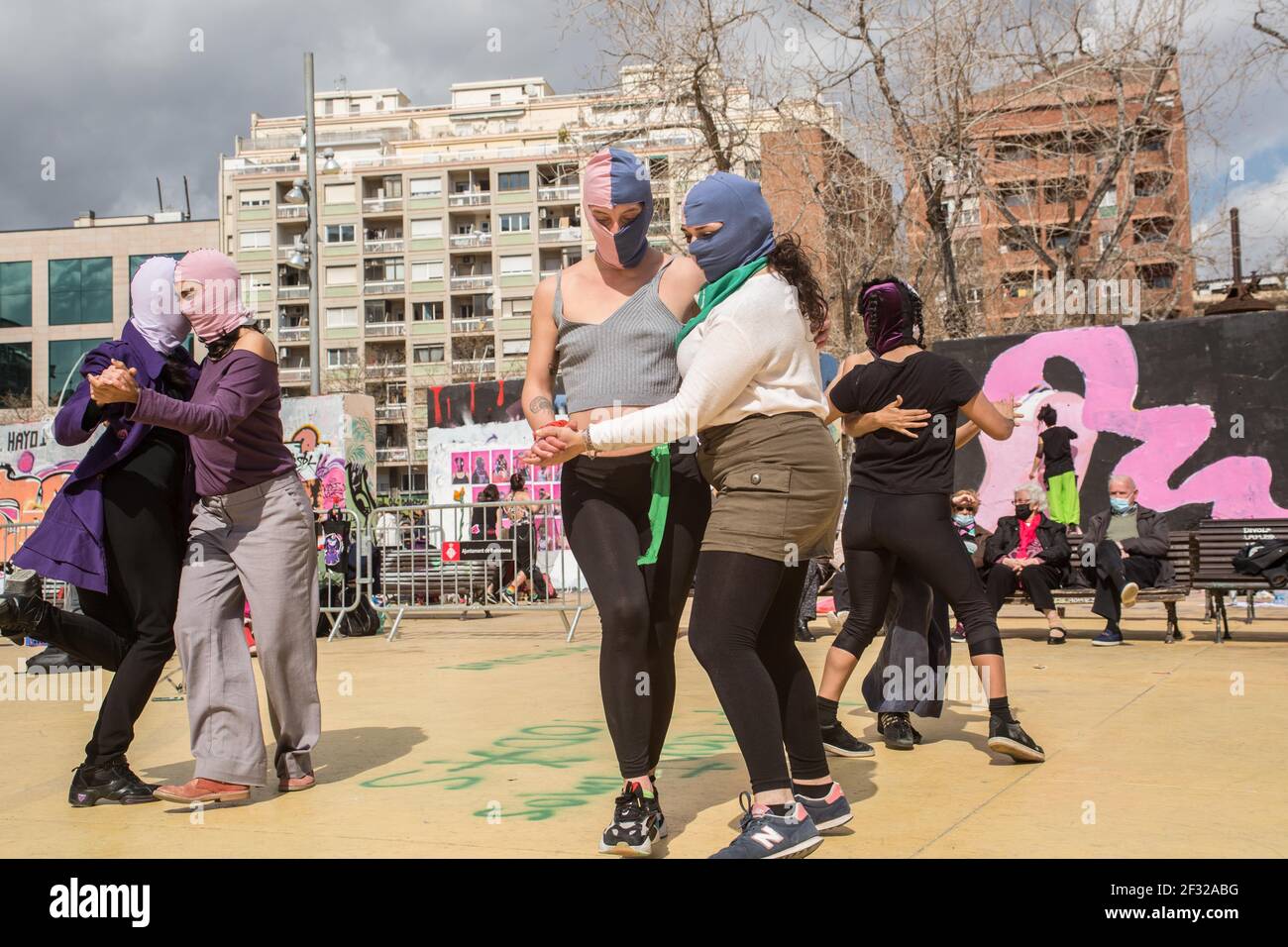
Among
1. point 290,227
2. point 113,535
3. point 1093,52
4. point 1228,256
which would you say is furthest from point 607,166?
point 290,227

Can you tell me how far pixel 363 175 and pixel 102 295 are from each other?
20.6 metres

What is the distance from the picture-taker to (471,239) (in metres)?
83.4

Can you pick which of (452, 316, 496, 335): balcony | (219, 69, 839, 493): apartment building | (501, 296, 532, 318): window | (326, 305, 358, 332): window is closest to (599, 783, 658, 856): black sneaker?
(219, 69, 839, 493): apartment building

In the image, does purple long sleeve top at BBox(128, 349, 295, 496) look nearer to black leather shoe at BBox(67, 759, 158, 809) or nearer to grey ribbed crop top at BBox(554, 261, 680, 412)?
black leather shoe at BBox(67, 759, 158, 809)

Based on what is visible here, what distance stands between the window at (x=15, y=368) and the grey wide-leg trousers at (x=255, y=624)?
249 feet

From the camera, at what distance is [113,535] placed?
15.7ft

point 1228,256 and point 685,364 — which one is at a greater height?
point 1228,256

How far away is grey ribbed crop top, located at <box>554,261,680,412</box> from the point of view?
3.94m

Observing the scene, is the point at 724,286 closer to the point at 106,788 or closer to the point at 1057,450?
the point at 106,788

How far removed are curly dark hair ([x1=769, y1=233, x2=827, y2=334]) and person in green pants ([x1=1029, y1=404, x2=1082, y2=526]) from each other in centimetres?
953

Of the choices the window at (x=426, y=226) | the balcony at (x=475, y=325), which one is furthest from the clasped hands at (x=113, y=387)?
the window at (x=426, y=226)

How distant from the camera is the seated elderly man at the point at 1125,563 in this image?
10047 millimetres

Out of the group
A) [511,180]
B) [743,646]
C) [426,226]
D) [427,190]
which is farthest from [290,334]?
[743,646]
